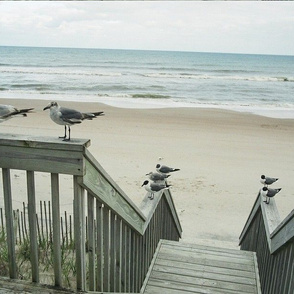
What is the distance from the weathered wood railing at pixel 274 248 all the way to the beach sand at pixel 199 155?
210 cm

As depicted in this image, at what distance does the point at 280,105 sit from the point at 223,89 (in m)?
7.63

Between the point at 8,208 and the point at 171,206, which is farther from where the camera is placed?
the point at 171,206

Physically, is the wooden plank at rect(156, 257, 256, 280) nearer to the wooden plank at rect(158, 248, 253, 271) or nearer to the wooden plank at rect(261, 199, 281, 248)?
the wooden plank at rect(158, 248, 253, 271)

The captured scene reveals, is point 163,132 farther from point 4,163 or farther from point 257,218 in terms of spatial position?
point 4,163

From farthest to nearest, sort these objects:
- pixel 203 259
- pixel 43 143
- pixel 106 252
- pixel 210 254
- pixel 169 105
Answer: pixel 169 105
pixel 210 254
pixel 203 259
pixel 106 252
pixel 43 143

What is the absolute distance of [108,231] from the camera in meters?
2.45

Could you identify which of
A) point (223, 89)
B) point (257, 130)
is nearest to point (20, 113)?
point (257, 130)

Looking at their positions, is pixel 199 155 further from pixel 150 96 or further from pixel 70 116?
pixel 150 96

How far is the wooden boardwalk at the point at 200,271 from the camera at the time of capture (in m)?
3.76

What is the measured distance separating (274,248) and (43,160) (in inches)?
78.4

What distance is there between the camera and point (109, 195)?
232 centimetres

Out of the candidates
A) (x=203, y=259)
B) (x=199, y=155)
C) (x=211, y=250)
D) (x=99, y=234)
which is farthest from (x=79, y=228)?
(x=199, y=155)

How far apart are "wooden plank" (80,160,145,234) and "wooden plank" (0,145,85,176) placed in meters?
0.08

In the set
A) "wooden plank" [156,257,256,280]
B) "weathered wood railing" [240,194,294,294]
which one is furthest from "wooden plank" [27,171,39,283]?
"wooden plank" [156,257,256,280]
